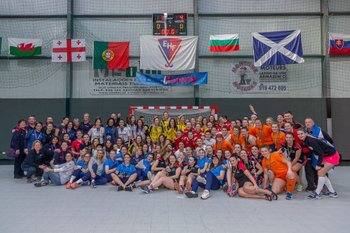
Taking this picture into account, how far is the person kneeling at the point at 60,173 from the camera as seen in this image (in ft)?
23.1

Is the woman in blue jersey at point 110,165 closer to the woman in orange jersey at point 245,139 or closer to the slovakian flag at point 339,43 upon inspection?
the woman in orange jersey at point 245,139

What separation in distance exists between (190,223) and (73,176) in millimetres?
3978

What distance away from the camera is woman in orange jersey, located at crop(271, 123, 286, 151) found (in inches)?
263

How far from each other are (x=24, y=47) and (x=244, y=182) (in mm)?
10342

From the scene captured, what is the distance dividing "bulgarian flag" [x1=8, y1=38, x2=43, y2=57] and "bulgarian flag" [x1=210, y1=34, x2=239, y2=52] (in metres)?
7.22

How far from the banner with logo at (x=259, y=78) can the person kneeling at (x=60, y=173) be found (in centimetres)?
748

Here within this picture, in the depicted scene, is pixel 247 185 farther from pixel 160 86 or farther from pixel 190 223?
pixel 160 86

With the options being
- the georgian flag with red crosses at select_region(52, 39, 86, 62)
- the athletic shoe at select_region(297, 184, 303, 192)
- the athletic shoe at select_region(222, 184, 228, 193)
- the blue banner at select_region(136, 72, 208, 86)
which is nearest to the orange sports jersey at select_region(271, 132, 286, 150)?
the athletic shoe at select_region(297, 184, 303, 192)

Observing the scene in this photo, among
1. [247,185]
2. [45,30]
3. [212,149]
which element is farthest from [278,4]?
[45,30]

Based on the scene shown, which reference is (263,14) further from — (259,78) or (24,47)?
(24,47)

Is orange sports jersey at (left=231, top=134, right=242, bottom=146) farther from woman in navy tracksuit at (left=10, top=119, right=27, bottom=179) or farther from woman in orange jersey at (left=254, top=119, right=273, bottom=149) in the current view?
woman in navy tracksuit at (left=10, top=119, right=27, bottom=179)

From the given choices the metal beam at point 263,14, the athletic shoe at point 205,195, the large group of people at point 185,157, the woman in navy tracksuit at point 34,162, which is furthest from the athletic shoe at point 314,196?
the metal beam at point 263,14

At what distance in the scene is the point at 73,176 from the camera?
6.98 m

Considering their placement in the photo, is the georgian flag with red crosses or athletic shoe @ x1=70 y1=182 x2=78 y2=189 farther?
the georgian flag with red crosses
